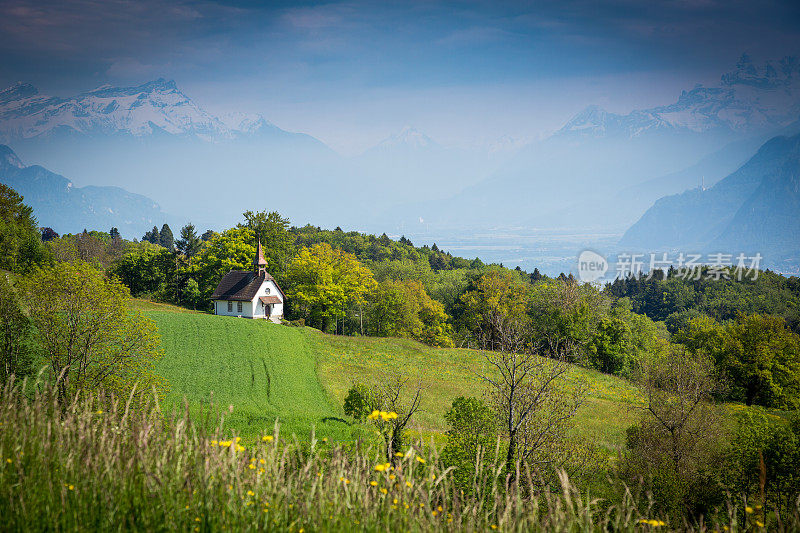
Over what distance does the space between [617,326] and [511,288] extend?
758 inches

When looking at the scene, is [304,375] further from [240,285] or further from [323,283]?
[323,283]

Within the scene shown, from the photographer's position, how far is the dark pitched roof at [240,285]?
200 feet

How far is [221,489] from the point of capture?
419cm

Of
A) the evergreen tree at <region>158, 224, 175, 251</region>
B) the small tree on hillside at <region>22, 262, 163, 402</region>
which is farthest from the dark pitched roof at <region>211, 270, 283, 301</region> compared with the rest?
the evergreen tree at <region>158, 224, 175, 251</region>

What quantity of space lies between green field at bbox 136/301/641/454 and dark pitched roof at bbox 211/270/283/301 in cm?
1012

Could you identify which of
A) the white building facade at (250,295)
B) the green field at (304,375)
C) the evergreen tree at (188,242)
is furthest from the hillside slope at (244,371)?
the evergreen tree at (188,242)

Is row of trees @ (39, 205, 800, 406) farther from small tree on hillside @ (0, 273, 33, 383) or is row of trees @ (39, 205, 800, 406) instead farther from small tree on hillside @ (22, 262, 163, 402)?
small tree on hillside @ (0, 273, 33, 383)

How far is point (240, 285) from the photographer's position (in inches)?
2467

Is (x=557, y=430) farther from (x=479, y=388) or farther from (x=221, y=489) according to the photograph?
(x=479, y=388)

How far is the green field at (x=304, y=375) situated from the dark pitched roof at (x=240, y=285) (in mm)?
10124

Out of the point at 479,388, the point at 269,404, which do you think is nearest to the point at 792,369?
the point at 479,388

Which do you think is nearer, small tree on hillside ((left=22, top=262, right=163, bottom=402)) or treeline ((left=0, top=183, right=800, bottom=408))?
small tree on hillside ((left=22, top=262, right=163, bottom=402))

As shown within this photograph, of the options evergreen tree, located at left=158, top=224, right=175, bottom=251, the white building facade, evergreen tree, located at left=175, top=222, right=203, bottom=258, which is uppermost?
evergreen tree, located at left=158, top=224, right=175, bottom=251

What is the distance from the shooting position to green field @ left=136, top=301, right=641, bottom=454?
28156 mm
